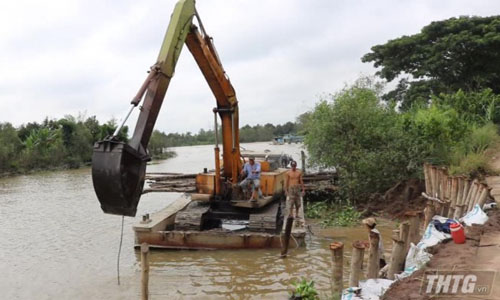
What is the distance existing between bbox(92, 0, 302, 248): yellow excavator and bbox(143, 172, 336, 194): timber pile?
8.40 ft

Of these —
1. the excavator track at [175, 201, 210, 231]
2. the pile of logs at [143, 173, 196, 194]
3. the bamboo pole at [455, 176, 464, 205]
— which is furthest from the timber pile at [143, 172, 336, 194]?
the bamboo pole at [455, 176, 464, 205]

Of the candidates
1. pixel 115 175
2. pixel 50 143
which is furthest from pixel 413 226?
pixel 50 143

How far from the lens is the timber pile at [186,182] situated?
13803mm

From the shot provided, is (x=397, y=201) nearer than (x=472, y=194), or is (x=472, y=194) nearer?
(x=472, y=194)

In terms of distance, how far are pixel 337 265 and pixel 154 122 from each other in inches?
140

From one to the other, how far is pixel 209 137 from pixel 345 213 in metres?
97.5

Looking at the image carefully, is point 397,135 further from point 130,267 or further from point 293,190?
point 130,267

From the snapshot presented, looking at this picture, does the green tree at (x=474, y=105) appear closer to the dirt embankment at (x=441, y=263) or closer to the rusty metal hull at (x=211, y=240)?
the rusty metal hull at (x=211, y=240)

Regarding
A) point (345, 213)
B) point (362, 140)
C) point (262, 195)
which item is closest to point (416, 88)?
point (362, 140)

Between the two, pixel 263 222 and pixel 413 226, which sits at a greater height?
pixel 413 226

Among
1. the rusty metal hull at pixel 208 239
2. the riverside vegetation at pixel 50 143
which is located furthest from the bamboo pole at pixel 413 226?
the riverside vegetation at pixel 50 143

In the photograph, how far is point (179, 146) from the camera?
342 feet

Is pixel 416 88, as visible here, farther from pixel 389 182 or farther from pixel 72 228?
pixel 72 228

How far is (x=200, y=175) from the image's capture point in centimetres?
1088
